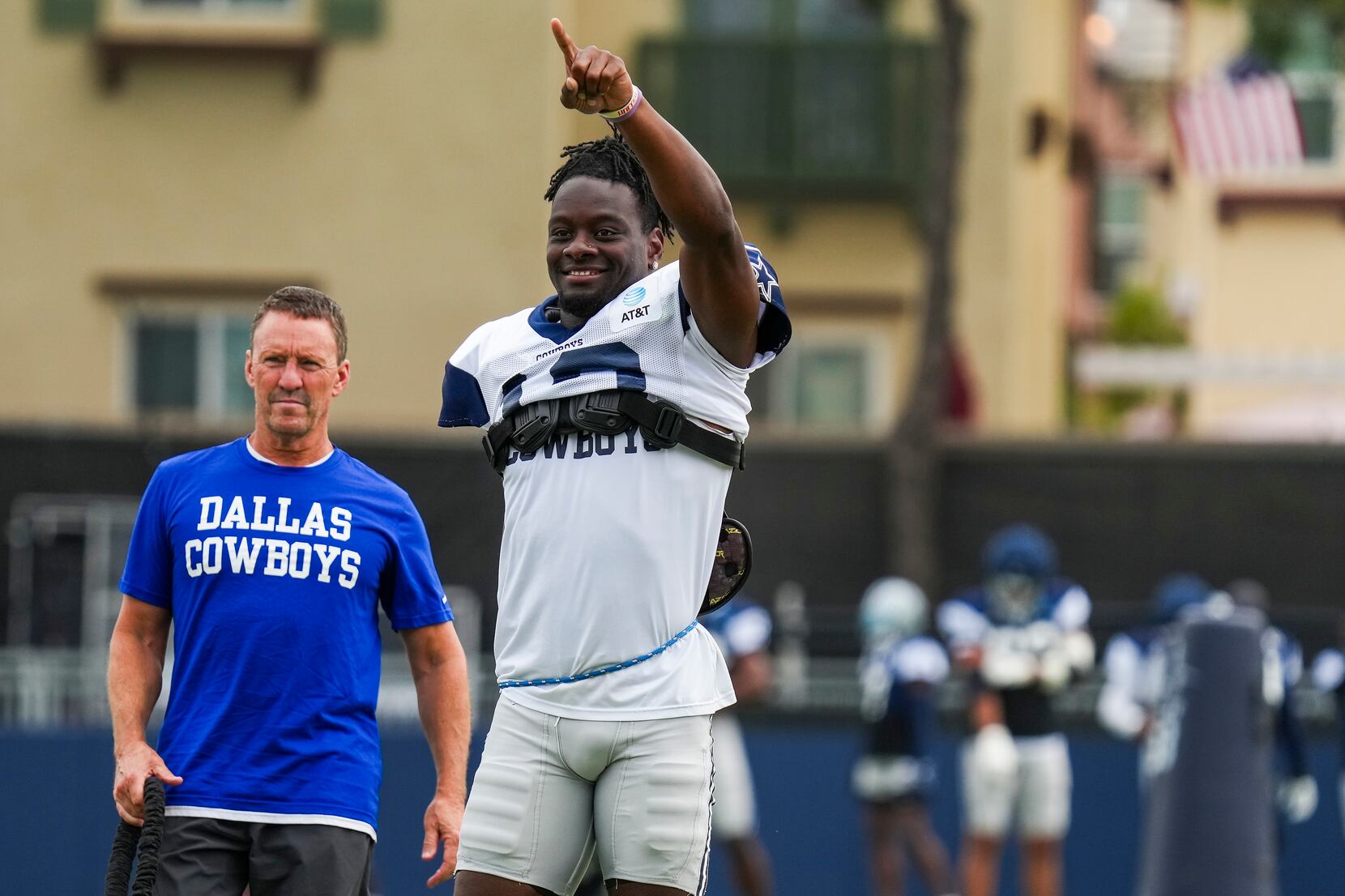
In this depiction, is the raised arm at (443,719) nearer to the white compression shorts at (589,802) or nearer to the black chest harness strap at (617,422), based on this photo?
the white compression shorts at (589,802)

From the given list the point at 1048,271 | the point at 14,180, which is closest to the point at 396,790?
the point at 14,180

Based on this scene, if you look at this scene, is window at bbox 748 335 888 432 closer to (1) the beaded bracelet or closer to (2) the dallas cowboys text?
(2) the dallas cowboys text

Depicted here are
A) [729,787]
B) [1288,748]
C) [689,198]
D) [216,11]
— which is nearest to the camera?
[689,198]

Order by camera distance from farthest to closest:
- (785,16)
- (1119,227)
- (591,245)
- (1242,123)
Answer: (1119,227) < (785,16) < (1242,123) < (591,245)

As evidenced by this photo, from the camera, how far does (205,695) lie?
15.8 feet

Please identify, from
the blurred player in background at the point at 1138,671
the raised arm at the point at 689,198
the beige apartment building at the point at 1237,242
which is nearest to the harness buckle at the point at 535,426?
the raised arm at the point at 689,198

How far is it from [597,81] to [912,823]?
30.9 ft

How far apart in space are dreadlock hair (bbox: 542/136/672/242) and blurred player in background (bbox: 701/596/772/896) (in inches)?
305

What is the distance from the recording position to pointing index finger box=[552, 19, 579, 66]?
157 inches

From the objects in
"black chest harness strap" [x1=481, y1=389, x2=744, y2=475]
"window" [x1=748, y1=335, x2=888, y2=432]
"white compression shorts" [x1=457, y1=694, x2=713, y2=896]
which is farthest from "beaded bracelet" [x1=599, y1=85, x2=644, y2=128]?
"window" [x1=748, y1=335, x2=888, y2=432]

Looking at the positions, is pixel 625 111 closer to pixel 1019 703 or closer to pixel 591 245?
pixel 591 245

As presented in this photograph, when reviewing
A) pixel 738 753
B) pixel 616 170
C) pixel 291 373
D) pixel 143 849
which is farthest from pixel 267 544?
pixel 738 753

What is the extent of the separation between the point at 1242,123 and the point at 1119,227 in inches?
443

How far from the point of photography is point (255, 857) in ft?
15.5
